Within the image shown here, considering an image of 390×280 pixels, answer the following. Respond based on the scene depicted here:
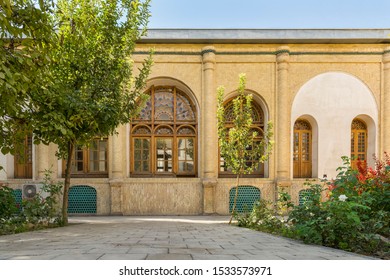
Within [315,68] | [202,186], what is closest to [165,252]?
Result: [202,186]

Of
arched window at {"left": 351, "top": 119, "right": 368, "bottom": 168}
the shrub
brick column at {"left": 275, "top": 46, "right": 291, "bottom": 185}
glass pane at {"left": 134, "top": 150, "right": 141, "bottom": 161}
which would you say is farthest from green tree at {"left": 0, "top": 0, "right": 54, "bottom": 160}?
arched window at {"left": 351, "top": 119, "right": 368, "bottom": 168}

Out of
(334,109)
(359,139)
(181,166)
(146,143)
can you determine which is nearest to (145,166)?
(146,143)

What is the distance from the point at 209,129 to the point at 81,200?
635 centimetres

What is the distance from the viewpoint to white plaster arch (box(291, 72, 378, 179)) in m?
11.6

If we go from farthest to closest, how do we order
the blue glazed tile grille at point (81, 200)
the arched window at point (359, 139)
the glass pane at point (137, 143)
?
the glass pane at point (137, 143) < the arched window at point (359, 139) < the blue glazed tile grille at point (81, 200)

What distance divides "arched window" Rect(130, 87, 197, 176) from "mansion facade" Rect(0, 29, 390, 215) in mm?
94

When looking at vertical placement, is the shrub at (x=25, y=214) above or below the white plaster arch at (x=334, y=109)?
below

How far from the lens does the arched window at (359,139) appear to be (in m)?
11.9

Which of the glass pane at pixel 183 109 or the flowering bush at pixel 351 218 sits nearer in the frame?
the flowering bush at pixel 351 218

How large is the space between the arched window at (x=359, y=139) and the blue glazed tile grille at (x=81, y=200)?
38.8ft

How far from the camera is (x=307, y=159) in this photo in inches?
477

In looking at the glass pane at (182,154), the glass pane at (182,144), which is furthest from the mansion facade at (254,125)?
the glass pane at (182,144)

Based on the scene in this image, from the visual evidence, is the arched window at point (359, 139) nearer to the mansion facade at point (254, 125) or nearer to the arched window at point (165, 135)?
the mansion facade at point (254, 125)

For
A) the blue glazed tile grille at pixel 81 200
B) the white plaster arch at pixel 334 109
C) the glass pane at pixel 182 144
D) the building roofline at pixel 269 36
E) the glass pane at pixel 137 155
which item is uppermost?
the building roofline at pixel 269 36
